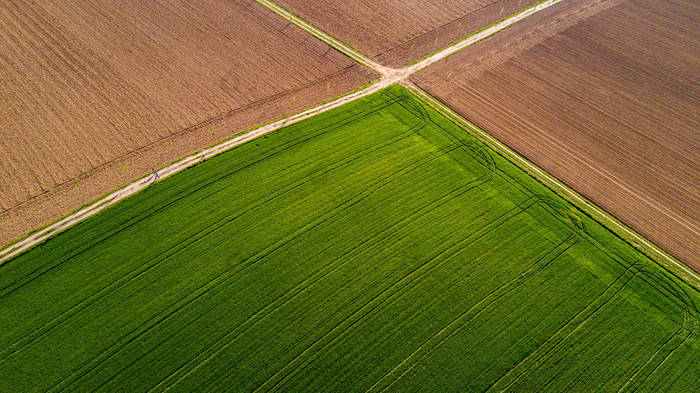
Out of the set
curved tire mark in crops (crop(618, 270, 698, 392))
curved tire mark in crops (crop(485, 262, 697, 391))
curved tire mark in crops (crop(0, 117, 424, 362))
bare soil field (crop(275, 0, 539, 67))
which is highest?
bare soil field (crop(275, 0, 539, 67))

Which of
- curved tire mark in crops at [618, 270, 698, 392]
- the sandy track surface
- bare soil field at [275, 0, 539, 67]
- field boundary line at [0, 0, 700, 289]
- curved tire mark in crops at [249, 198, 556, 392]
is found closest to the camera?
curved tire mark in crops at [249, 198, 556, 392]

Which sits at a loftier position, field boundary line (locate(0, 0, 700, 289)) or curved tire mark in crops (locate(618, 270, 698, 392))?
field boundary line (locate(0, 0, 700, 289))

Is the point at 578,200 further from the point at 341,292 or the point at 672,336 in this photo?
the point at 341,292

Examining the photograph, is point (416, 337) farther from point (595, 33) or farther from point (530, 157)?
point (595, 33)

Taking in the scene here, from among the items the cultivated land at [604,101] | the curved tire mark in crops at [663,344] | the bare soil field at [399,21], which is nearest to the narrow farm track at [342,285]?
the curved tire mark in crops at [663,344]

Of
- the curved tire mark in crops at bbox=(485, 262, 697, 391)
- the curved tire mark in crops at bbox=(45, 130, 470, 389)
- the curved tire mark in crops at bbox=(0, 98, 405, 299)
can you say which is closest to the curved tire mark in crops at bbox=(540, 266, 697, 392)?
the curved tire mark in crops at bbox=(485, 262, 697, 391)

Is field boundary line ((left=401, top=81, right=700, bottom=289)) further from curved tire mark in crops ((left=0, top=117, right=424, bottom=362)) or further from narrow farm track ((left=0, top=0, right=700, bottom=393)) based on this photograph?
curved tire mark in crops ((left=0, top=117, right=424, bottom=362))

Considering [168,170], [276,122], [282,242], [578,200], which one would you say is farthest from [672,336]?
[168,170]
